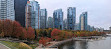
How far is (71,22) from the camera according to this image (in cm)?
15525

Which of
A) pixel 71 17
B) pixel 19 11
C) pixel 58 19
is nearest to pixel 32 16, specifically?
pixel 19 11

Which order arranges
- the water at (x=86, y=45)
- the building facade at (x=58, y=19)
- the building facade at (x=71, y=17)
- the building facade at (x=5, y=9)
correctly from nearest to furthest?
the water at (x=86, y=45)
the building facade at (x=5, y=9)
the building facade at (x=58, y=19)
the building facade at (x=71, y=17)

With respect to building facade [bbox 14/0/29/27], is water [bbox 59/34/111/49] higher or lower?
lower

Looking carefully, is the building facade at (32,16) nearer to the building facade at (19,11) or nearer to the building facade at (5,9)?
the building facade at (19,11)

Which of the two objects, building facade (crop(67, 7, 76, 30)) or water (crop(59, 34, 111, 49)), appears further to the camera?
building facade (crop(67, 7, 76, 30))

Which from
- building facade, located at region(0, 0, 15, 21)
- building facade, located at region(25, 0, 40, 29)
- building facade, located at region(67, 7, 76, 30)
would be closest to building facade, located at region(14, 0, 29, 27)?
building facade, located at region(25, 0, 40, 29)

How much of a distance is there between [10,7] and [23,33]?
37812 mm

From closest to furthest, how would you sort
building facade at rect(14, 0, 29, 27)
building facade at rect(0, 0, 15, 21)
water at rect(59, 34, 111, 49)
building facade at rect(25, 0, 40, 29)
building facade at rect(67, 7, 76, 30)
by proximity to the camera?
water at rect(59, 34, 111, 49) < building facade at rect(0, 0, 15, 21) < building facade at rect(25, 0, 40, 29) < building facade at rect(14, 0, 29, 27) < building facade at rect(67, 7, 76, 30)

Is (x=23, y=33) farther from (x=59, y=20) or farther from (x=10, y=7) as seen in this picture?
(x=59, y=20)

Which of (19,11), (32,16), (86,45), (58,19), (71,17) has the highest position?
(19,11)

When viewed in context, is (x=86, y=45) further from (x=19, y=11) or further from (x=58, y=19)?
(x=58, y=19)

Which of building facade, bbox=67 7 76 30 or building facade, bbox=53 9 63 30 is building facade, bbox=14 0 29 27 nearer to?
building facade, bbox=53 9 63 30

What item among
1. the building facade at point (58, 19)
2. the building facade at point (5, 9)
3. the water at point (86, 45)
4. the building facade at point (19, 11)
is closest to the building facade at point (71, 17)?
the building facade at point (58, 19)

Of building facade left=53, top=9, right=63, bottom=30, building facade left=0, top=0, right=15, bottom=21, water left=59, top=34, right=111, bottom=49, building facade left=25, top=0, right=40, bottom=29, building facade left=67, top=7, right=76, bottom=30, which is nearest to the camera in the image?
water left=59, top=34, right=111, bottom=49
